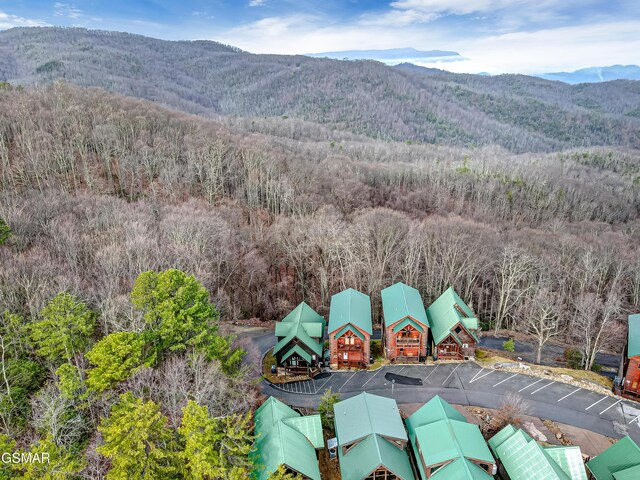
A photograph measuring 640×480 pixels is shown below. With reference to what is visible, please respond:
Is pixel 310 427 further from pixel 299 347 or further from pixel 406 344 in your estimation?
pixel 406 344

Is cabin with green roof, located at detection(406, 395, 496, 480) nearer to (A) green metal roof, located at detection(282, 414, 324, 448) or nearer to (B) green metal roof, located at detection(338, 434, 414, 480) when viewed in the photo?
(B) green metal roof, located at detection(338, 434, 414, 480)

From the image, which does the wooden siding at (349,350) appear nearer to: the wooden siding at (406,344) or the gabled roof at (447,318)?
the wooden siding at (406,344)

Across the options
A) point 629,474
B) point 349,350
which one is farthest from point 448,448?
point 349,350

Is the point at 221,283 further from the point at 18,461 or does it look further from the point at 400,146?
the point at 400,146

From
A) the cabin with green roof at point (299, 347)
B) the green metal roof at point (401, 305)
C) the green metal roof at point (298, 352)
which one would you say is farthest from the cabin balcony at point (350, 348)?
the green metal roof at point (401, 305)

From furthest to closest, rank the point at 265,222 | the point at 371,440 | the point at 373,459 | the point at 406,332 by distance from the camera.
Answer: the point at 265,222, the point at 406,332, the point at 371,440, the point at 373,459

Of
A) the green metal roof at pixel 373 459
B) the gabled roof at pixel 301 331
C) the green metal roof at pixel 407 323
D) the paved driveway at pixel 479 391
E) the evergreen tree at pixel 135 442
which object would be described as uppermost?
the evergreen tree at pixel 135 442
